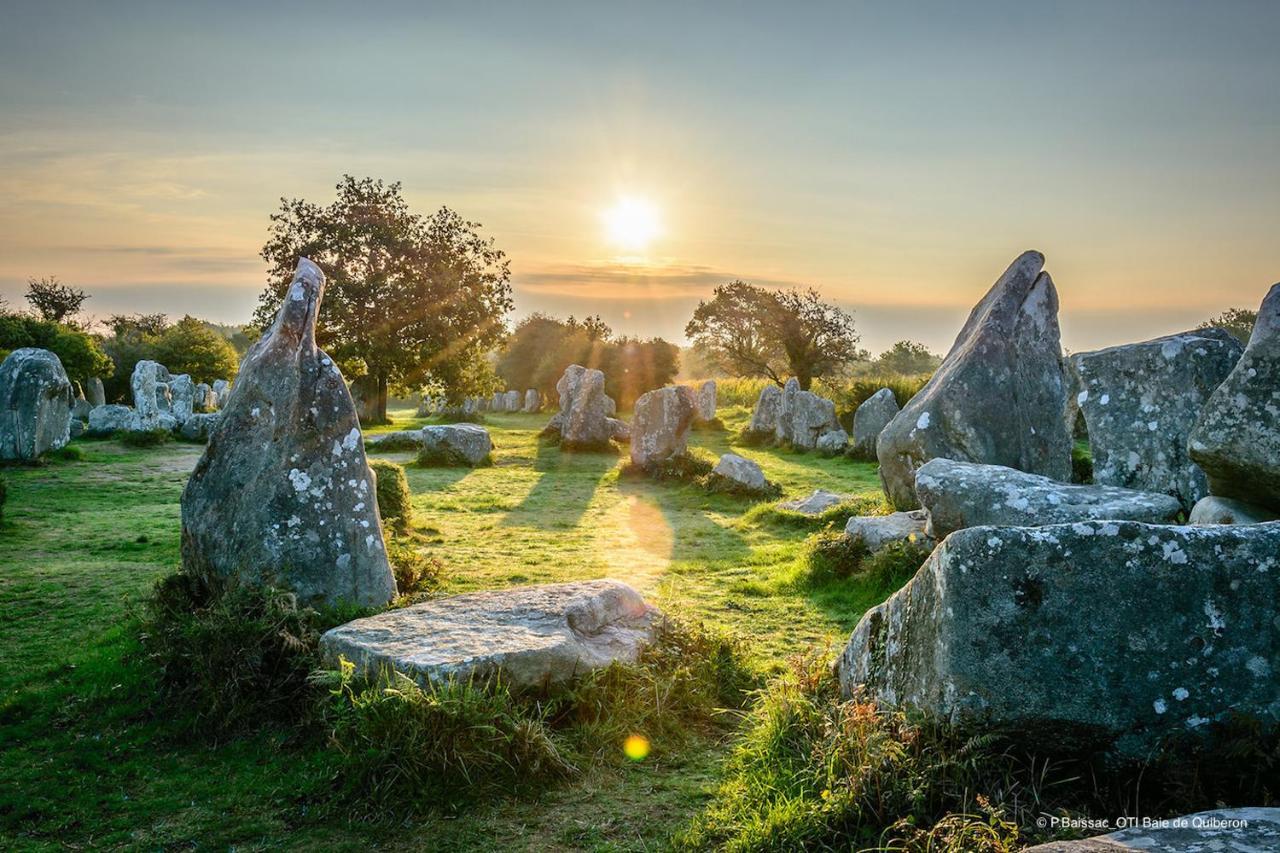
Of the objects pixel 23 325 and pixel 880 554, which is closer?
pixel 880 554

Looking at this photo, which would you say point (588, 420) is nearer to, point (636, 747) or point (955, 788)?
point (636, 747)

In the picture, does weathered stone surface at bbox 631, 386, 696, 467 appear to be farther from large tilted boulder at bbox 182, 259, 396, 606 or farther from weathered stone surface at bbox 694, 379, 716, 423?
weathered stone surface at bbox 694, 379, 716, 423

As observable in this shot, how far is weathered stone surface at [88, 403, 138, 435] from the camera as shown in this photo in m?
25.4

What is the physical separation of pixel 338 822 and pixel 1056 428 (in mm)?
9752

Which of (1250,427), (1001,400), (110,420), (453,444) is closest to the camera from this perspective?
(1250,427)

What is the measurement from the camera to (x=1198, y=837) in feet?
9.26

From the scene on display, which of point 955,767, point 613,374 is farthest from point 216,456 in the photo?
point 613,374

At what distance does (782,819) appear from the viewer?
14.1 feet

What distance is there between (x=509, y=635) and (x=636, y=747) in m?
1.20

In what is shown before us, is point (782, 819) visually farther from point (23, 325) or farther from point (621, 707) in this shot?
point (23, 325)

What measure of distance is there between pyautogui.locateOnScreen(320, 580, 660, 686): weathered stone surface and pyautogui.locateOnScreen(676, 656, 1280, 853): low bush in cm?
159

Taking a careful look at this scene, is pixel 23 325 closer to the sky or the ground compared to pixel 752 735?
closer to the sky

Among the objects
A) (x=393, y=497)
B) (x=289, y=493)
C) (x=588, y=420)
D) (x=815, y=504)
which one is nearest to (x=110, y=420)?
(x=588, y=420)

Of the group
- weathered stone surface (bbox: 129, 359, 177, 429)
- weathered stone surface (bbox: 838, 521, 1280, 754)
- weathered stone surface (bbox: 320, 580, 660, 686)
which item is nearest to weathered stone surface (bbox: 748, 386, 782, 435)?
weathered stone surface (bbox: 129, 359, 177, 429)
